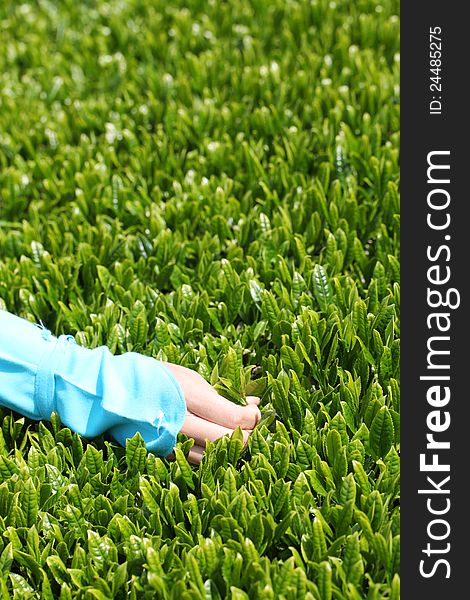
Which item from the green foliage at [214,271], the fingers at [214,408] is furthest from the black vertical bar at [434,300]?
the fingers at [214,408]

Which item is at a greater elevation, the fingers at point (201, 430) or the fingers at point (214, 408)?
the fingers at point (214, 408)

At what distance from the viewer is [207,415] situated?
2785mm

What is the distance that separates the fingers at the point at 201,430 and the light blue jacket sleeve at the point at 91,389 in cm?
4

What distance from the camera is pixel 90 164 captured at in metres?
4.19

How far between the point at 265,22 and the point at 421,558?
356 centimetres

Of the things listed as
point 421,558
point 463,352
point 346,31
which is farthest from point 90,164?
point 421,558

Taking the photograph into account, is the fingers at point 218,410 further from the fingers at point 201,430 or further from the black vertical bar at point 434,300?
the black vertical bar at point 434,300

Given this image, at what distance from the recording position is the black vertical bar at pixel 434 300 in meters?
2.46

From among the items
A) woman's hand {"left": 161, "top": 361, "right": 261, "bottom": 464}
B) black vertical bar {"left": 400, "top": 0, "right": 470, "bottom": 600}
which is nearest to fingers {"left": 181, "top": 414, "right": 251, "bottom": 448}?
woman's hand {"left": 161, "top": 361, "right": 261, "bottom": 464}

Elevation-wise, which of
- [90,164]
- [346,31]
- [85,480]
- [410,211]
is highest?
[346,31]

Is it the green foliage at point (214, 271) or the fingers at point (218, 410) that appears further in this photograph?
the fingers at point (218, 410)

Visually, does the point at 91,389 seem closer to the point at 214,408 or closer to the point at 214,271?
the point at 214,408

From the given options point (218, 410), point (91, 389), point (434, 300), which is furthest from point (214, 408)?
point (434, 300)

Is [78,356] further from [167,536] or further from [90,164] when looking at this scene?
[90,164]
